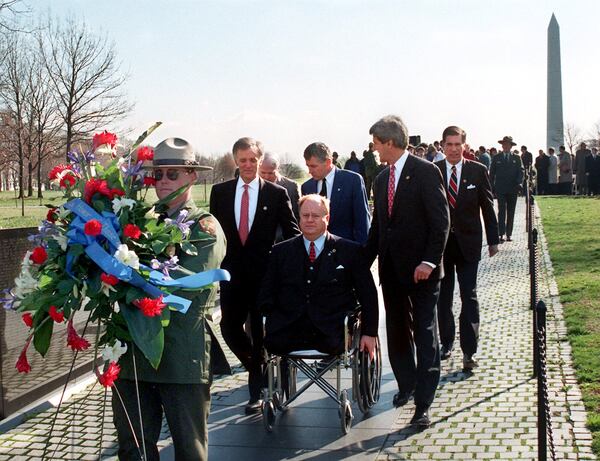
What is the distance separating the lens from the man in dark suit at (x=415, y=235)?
21.4 feet

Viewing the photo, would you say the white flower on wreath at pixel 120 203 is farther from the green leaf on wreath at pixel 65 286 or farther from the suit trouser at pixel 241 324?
the suit trouser at pixel 241 324

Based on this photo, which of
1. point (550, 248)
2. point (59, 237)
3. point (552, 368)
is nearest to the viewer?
point (59, 237)

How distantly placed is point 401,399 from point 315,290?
1331 mm

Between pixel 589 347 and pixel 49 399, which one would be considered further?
pixel 589 347

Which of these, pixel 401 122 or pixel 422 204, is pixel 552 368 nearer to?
pixel 422 204

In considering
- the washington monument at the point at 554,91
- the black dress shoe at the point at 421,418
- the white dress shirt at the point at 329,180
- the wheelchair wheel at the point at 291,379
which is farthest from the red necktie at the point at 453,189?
the washington monument at the point at 554,91

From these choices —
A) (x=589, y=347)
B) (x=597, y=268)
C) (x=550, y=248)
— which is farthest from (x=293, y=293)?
(x=550, y=248)

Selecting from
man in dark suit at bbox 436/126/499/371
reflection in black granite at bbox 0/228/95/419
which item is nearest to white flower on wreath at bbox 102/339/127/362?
reflection in black granite at bbox 0/228/95/419

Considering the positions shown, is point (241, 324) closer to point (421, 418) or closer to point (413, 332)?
point (413, 332)

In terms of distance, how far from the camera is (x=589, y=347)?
8547mm

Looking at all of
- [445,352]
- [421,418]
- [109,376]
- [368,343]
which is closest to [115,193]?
[109,376]

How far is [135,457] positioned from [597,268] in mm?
12016

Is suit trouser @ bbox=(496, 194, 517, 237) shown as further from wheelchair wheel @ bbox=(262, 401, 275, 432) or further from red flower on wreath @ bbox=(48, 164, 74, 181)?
red flower on wreath @ bbox=(48, 164, 74, 181)

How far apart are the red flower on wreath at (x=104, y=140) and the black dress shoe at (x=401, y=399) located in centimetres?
381
